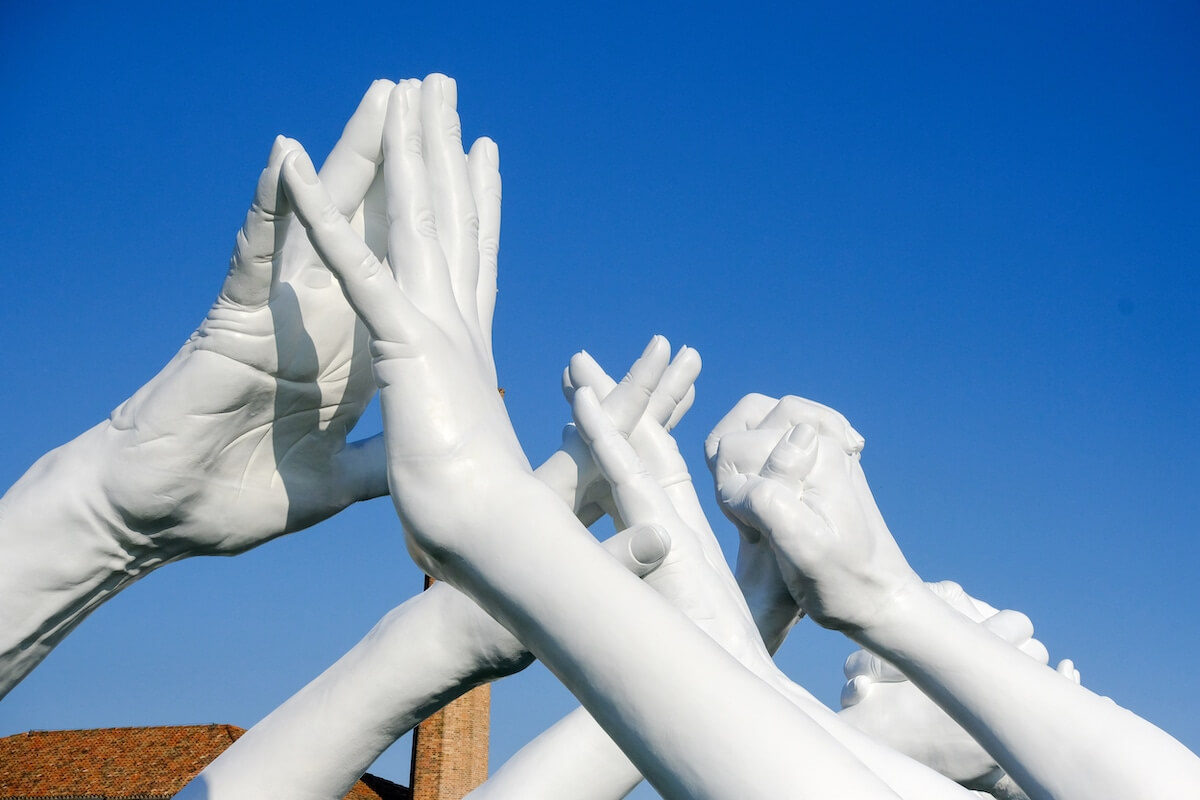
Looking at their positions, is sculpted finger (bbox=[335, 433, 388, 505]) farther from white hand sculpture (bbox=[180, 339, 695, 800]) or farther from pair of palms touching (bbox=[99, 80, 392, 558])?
white hand sculpture (bbox=[180, 339, 695, 800])

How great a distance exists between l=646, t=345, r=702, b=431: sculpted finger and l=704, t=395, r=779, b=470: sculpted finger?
22 centimetres

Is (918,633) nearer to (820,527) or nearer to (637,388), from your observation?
(820,527)

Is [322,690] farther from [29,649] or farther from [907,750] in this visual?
[907,750]

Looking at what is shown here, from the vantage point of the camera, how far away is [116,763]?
22.0m

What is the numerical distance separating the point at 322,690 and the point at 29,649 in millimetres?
827

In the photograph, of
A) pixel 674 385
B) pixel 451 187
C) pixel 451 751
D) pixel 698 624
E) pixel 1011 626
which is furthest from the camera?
pixel 451 751

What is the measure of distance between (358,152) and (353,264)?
3.73 ft

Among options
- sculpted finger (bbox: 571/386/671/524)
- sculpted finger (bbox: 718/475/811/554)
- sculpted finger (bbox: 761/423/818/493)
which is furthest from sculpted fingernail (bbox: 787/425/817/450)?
sculpted finger (bbox: 571/386/671/524)

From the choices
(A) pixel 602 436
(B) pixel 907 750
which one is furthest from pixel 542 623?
(B) pixel 907 750

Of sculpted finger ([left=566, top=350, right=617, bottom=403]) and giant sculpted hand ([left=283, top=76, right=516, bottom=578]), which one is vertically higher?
sculpted finger ([left=566, top=350, right=617, bottom=403])

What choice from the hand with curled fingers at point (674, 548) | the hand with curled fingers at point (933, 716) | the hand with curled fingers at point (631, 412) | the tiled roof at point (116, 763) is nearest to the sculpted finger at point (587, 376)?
the hand with curled fingers at point (631, 412)

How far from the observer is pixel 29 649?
11.6 feet

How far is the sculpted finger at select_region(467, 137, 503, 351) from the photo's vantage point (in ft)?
10.1

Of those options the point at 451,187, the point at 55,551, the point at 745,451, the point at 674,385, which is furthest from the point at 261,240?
the point at 745,451
